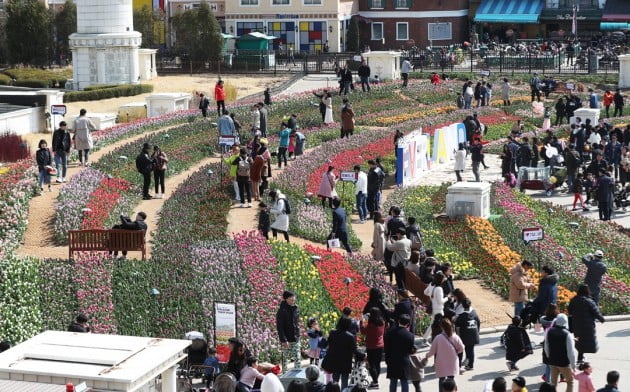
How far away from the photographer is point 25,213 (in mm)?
30453

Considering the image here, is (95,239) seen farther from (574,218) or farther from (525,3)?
(525,3)

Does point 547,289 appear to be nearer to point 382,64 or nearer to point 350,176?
point 350,176

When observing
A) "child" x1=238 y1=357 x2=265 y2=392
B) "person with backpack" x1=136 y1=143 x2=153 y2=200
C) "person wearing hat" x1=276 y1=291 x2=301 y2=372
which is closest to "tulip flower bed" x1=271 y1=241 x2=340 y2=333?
"person wearing hat" x1=276 y1=291 x2=301 y2=372

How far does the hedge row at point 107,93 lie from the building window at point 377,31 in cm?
2151

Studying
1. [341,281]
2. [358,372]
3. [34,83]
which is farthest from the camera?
[34,83]

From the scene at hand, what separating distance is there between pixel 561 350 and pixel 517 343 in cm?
149

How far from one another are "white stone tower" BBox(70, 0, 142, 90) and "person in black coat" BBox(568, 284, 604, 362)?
42.2 m

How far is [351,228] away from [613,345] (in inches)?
382

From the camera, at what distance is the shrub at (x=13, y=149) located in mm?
41594

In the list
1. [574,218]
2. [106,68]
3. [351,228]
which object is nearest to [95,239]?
[351,228]

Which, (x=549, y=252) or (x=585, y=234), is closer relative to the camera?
(x=549, y=252)

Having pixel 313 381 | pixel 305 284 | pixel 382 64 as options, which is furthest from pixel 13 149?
pixel 313 381

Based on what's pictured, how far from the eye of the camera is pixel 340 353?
1967 cm

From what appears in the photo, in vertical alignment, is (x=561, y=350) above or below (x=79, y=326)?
below
